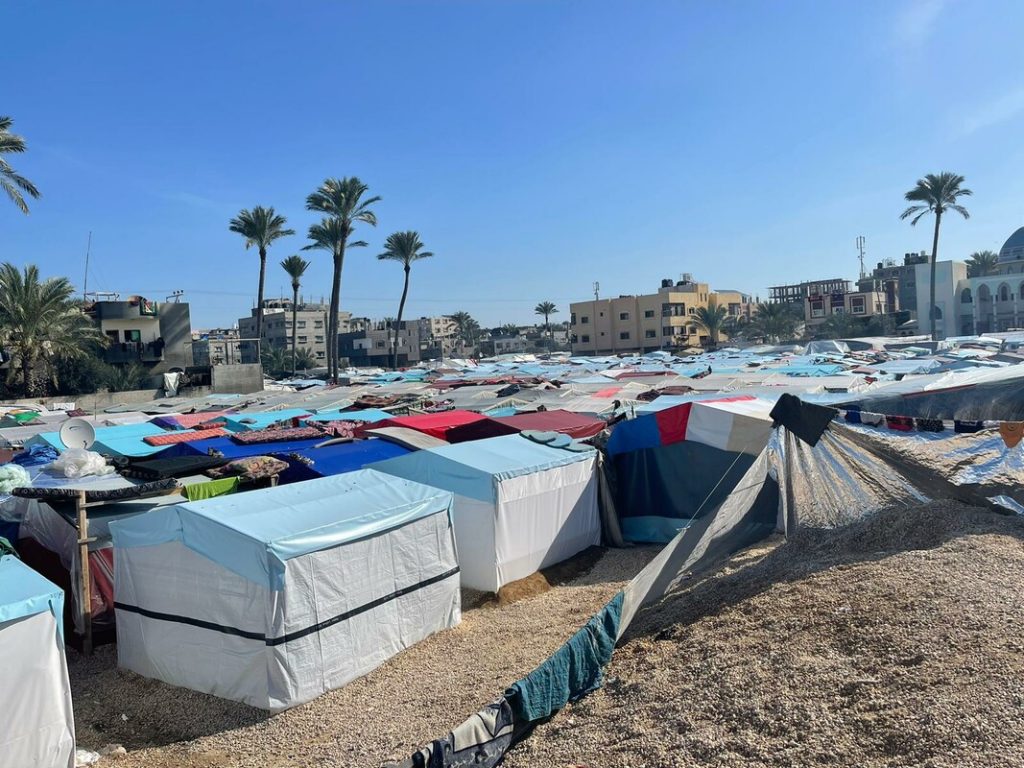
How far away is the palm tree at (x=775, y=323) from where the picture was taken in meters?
60.2

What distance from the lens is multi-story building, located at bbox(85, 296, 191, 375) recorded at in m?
37.8

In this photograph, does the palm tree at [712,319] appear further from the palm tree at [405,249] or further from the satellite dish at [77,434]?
the satellite dish at [77,434]

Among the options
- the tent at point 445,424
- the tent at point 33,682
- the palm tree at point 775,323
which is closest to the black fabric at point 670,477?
the tent at point 445,424

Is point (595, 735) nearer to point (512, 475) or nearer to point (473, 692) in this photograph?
point (473, 692)

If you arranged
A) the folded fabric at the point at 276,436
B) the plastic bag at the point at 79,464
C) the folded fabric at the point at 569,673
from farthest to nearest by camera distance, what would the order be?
the folded fabric at the point at 276,436 < the plastic bag at the point at 79,464 < the folded fabric at the point at 569,673

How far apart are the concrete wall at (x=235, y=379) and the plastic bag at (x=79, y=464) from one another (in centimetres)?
2638

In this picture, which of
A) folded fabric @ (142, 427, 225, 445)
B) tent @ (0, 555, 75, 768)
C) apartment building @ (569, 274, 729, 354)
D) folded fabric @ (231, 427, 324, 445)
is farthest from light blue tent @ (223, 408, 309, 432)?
apartment building @ (569, 274, 729, 354)

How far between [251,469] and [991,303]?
75796 mm

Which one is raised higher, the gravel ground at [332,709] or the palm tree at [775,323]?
the palm tree at [775,323]

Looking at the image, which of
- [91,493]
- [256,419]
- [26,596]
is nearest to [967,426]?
[26,596]

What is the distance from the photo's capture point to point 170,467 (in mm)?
9133

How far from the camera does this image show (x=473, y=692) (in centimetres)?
598

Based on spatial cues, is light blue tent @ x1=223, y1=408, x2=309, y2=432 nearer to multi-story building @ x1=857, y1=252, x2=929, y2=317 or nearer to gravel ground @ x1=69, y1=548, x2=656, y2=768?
gravel ground @ x1=69, y1=548, x2=656, y2=768

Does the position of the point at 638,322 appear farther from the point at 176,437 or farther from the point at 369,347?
the point at 176,437
